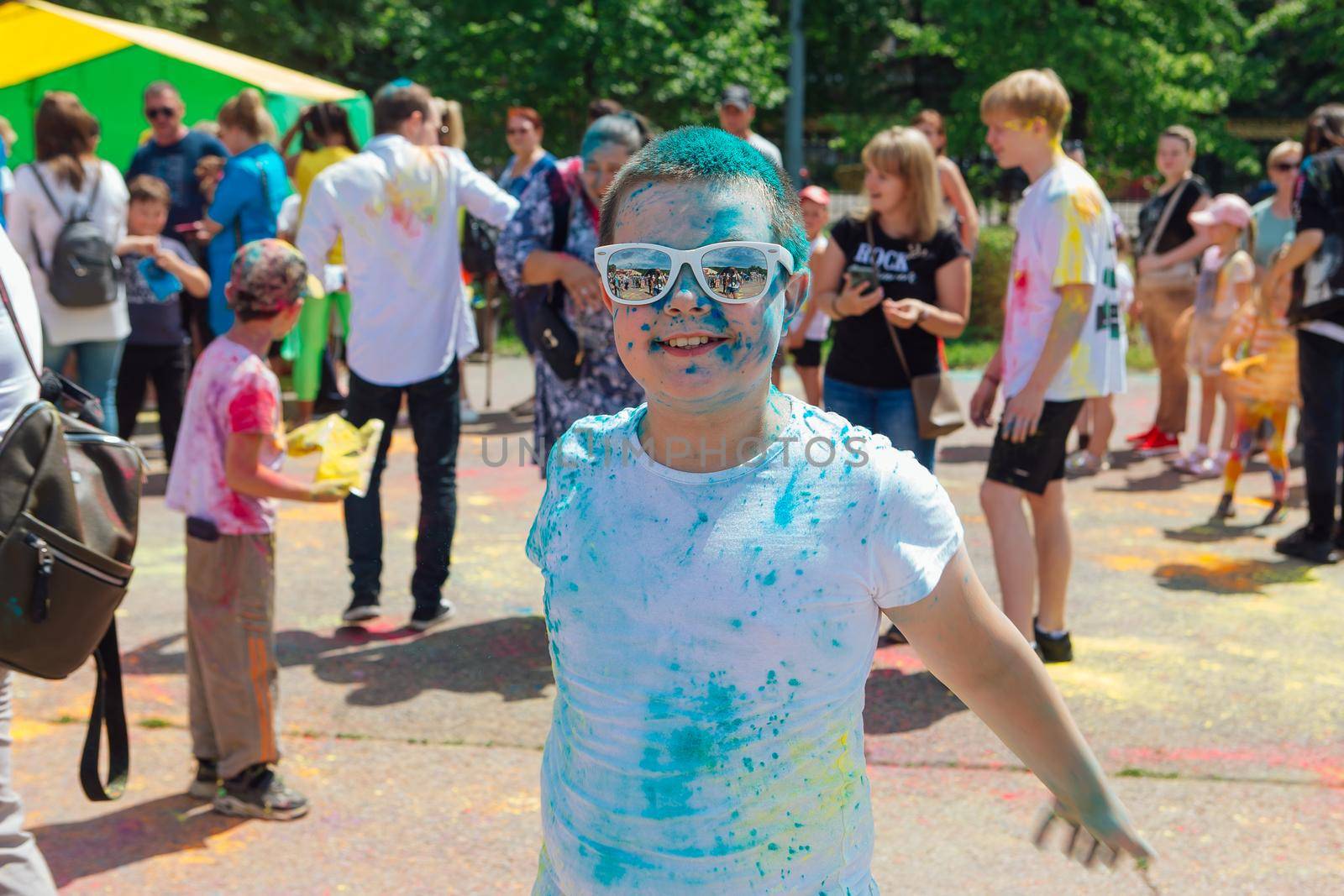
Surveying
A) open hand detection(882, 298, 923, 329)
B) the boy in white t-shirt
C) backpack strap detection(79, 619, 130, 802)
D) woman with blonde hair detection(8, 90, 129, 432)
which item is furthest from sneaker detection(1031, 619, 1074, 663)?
woman with blonde hair detection(8, 90, 129, 432)

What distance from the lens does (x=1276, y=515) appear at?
725 centimetres

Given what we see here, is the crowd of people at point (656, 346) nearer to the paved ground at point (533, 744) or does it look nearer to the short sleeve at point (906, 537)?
the short sleeve at point (906, 537)

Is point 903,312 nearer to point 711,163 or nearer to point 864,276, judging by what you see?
point 864,276

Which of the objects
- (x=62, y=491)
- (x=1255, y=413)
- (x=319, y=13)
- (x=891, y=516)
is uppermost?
(x=319, y=13)

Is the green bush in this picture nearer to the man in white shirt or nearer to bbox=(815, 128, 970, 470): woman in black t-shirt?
bbox=(815, 128, 970, 470): woman in black t-shirt

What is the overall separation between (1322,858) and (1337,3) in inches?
839

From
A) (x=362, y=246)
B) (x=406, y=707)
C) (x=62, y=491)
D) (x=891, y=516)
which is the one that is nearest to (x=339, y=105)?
(x=362, y=246)

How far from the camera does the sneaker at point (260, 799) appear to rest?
3943 mm

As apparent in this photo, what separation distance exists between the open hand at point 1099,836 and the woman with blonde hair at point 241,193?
7.15 metres

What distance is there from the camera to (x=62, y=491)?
2.67 meters

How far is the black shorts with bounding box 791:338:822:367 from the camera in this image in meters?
8.28

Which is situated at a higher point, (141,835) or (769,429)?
(769,429)

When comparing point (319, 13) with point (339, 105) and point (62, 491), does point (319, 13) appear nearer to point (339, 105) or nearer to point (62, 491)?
point (339, 105)

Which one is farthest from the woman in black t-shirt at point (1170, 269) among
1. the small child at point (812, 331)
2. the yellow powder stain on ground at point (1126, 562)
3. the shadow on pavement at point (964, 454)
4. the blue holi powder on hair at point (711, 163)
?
the blue holi powder on hair at point (711, 163)
